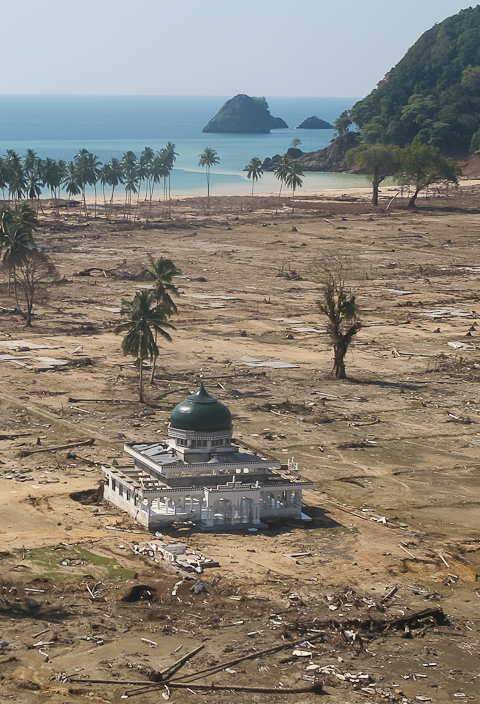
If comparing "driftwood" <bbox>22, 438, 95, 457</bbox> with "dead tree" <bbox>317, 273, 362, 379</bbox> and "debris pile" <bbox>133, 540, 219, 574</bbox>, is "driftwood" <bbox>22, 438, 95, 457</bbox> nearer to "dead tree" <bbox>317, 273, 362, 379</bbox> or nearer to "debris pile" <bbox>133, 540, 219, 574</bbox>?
"debris pile" <bbox>133, 540, 219, 574</bbox>

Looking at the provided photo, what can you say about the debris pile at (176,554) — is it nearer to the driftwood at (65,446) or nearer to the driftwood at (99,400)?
the driftwood at (65,446)

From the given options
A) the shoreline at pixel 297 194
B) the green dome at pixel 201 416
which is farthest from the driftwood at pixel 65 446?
the shoreline at pixel 297 194

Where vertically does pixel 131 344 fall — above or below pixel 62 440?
above

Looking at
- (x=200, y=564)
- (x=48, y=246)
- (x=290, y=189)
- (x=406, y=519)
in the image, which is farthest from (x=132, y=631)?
(x=290, y=189)

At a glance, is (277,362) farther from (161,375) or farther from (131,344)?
(131,344)

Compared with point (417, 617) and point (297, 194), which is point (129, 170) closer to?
point (297, 194)

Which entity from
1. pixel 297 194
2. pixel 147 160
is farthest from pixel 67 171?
pixel 297 194
